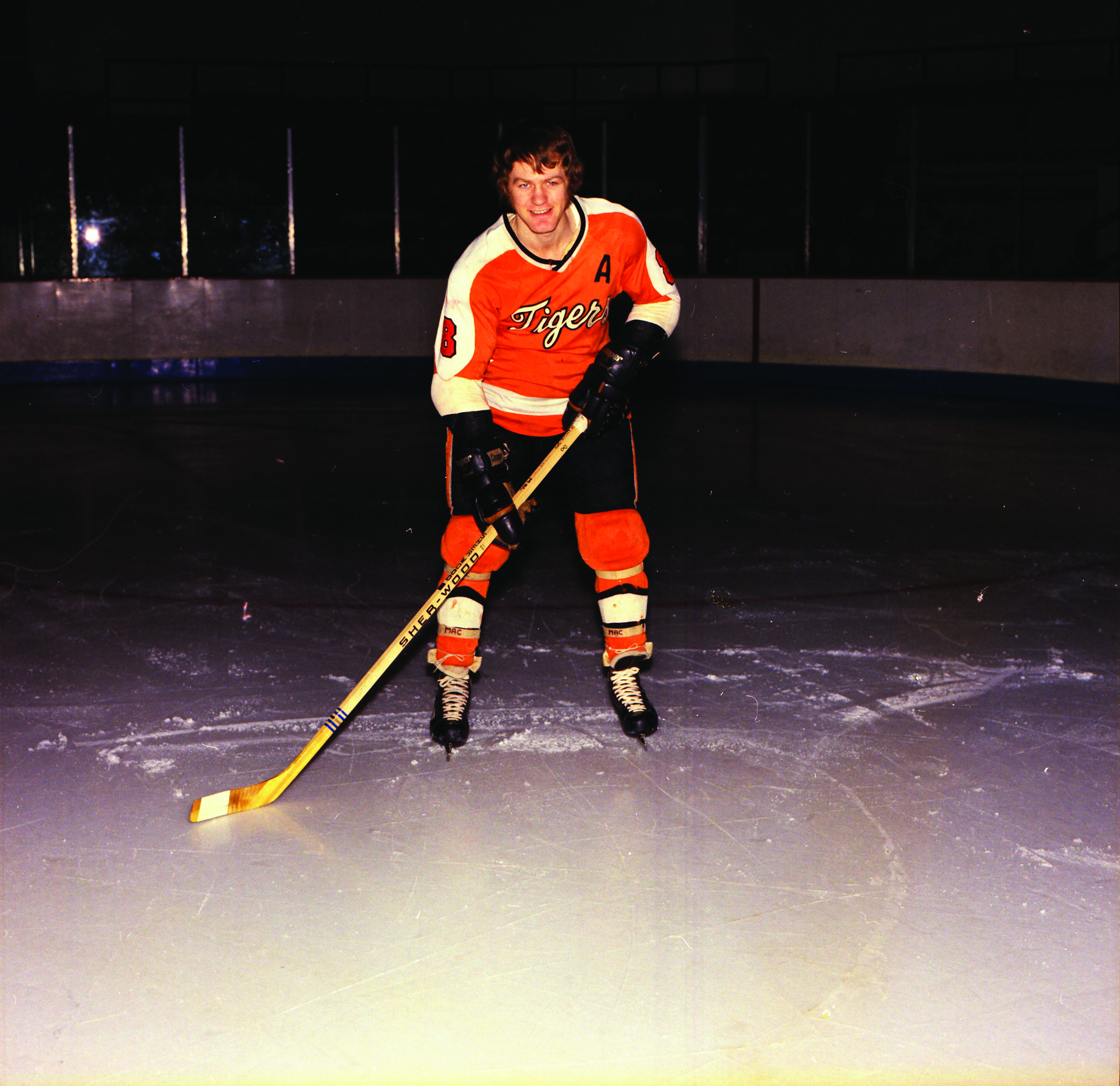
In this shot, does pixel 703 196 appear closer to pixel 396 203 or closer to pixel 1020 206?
pixel 1020 206

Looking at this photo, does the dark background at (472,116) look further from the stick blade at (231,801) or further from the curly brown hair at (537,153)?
the stick blade at (231,801)

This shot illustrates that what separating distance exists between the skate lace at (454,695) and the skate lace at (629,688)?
339mm

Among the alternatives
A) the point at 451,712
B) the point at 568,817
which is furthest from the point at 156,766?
the point at 568,817

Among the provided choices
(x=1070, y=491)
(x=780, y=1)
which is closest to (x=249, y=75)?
(x=780, y=1)

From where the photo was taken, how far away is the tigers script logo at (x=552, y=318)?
9.29 feet

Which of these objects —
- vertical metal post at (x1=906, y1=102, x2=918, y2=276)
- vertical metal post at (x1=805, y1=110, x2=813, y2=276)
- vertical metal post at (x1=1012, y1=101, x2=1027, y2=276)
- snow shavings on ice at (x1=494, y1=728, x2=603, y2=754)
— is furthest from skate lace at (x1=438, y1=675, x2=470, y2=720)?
vertical metal post at (x1=805, y1=110, x2=813, y2=276)

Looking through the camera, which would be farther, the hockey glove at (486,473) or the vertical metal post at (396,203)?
the vertical metal post at (396,203)

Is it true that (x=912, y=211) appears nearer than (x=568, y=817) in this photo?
No

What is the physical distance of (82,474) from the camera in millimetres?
6293

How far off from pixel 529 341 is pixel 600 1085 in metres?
1.69

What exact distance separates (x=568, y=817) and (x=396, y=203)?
31.8 feet

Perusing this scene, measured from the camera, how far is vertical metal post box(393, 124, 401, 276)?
37.4 feet

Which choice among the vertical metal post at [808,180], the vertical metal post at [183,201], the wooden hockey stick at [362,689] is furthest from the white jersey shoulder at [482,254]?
the vertical metal post at [183,201]

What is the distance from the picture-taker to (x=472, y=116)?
520 inches
